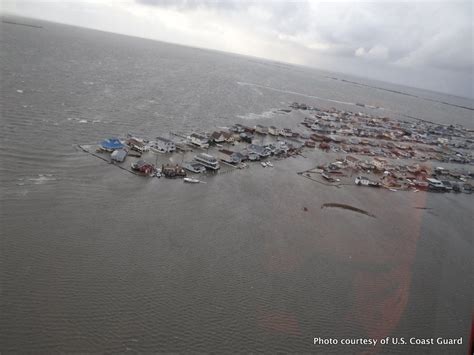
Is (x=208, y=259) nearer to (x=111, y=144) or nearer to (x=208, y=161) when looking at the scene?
(x=208, y=161)

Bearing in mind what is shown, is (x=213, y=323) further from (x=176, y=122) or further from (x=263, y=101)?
(x=263, y=101)

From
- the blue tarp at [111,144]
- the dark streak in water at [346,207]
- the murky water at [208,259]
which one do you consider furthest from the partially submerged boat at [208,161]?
the dark streak in water at [346,207]

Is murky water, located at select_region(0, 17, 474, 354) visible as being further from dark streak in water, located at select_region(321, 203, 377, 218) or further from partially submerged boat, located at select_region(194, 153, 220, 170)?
partially submerged boat, located at select_region(194, 153, 220, 170)

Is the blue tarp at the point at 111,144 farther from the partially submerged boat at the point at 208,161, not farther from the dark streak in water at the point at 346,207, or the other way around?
the dark streak in water at the point at 346,207

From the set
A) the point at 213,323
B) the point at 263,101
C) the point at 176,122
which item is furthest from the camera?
the point at 263,101

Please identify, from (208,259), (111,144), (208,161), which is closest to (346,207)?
(208,161)

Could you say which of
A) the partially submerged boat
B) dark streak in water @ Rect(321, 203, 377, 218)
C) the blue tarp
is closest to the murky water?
dark streak in water @ Rect(321, 203, 377, 218)

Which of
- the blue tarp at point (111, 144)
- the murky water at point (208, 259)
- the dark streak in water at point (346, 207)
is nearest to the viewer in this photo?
the murky water at point (208, 259)

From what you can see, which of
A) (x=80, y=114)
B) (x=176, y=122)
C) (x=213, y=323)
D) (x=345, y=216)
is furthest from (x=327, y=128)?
(x=213, y=323)
